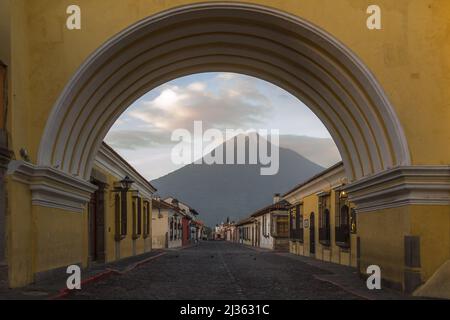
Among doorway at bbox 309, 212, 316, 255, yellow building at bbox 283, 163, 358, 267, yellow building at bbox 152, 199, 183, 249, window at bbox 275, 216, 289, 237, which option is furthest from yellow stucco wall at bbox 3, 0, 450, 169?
yellow building at bbox 152, 199, 183, 249

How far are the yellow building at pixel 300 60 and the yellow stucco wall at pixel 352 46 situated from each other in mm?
20

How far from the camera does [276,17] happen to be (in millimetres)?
11914

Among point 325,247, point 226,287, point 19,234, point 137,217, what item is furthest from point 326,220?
point 19,234

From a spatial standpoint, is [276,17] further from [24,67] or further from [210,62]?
[24,67]

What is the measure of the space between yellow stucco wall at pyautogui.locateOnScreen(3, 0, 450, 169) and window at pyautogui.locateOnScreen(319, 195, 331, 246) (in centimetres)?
1373

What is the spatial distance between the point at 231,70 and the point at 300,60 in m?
2.90

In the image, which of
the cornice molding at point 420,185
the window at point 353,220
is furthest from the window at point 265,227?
the cornice molding at point 420,185

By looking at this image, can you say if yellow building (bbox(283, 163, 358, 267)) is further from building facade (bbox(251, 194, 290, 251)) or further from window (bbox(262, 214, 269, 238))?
window (bbox(262, 214, 269, 238))

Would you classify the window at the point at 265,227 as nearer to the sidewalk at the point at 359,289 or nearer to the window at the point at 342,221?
the window at the point at 342,221

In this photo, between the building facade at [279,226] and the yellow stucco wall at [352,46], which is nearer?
the yellow stucco wall at [352,46]

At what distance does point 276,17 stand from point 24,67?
5078 millimetres

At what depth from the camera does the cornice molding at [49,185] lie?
11.1m

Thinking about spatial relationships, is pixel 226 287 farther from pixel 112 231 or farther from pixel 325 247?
pixel 325 247

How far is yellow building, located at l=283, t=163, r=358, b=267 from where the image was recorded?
70.6 feet
